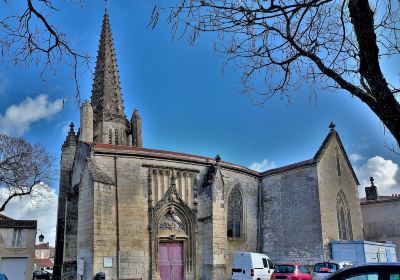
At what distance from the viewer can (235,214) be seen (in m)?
25.4

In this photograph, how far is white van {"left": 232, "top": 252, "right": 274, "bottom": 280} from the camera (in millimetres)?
20422

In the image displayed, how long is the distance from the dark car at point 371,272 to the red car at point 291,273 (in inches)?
550

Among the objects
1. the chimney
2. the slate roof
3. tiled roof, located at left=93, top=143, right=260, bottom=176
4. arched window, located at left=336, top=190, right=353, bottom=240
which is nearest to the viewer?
the slate roof

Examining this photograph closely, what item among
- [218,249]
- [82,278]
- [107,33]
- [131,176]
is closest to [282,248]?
[218,249]

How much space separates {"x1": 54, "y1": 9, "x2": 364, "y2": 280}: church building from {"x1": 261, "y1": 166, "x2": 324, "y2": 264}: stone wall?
0.06 m

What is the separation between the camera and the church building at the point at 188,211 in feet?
66.7

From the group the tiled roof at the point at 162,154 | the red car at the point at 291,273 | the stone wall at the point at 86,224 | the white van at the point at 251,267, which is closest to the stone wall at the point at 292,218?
the tiled roof at the point at 162,154

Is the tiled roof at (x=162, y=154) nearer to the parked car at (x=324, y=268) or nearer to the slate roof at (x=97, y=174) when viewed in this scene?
the slate roof at (x=97, y=174)

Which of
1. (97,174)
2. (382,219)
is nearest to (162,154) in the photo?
(97,174)

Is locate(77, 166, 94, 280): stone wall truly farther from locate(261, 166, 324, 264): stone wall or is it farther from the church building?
locate(261, 166, 324, 264): stone wall

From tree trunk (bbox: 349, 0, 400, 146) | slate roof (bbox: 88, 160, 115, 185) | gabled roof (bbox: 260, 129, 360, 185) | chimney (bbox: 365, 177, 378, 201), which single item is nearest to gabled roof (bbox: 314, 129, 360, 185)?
gabled roof (bbox: 260, 129, 360, 185)

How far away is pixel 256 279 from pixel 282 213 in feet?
20.4

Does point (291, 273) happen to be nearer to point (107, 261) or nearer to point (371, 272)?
point (107, 261)

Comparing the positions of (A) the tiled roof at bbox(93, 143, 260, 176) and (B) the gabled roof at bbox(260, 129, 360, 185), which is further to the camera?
(B) the gabled roof at bbox(260, 129, 360, 185)
